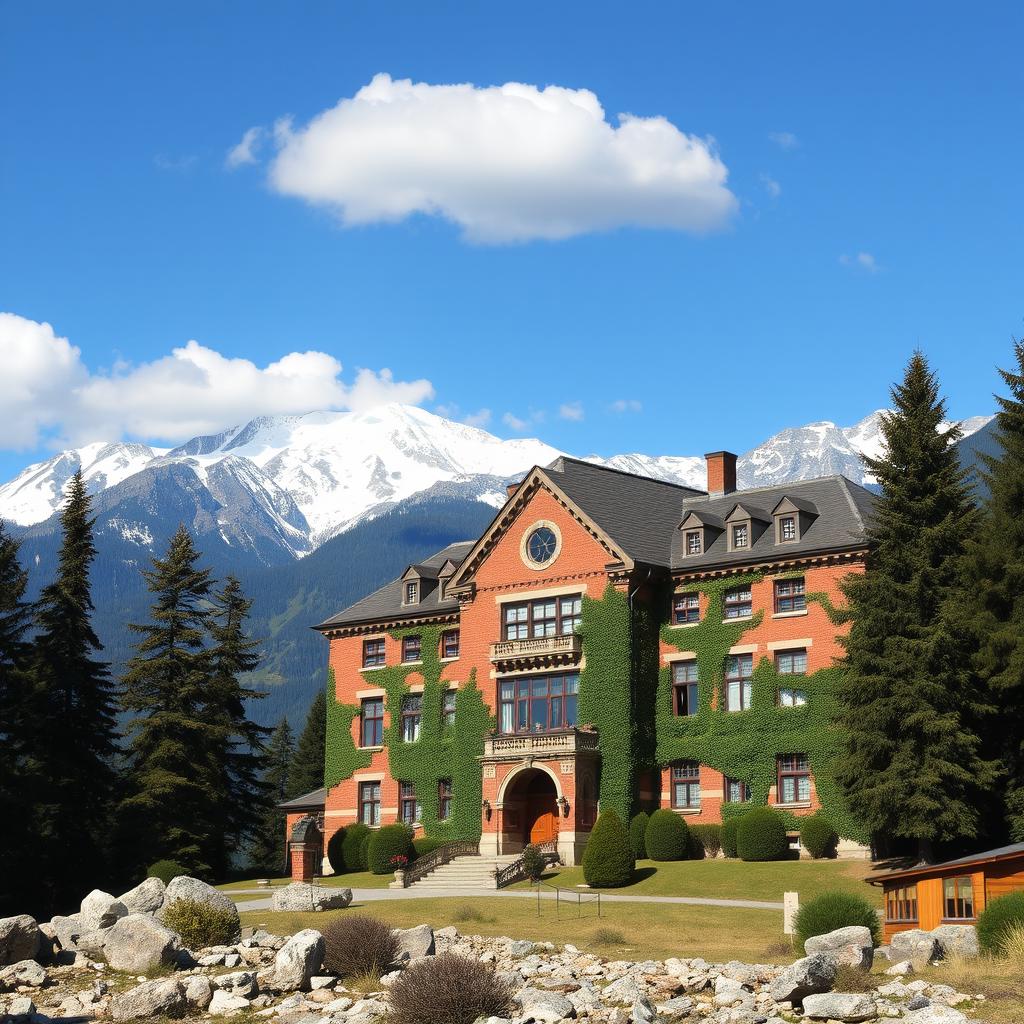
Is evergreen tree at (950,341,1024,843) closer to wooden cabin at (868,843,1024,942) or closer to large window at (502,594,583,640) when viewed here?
wooden cabin at (868,843,1024,942)

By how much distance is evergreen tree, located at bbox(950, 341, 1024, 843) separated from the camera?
156 feet

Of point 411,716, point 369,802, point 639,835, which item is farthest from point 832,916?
point 369,802

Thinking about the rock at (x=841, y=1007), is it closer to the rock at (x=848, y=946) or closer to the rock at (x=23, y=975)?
the rock at (x=848, y=946)

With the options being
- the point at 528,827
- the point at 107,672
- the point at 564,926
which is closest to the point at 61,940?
the point at 564,926

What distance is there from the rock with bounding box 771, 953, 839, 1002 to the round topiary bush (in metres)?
28.5

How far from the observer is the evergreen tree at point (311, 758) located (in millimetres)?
106562

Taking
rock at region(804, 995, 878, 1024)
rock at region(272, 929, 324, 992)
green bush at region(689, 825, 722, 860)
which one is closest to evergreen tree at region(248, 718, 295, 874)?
green bush at region(689, 825, 722, 860)

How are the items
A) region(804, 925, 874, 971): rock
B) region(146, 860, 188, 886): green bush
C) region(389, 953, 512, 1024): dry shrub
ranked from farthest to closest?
region(146, 860, 188, 886): green bush → region(804, 925, 874, 971): rock → region(389, 953, 512, 1024): dry shrub

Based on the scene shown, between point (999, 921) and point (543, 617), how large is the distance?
3391cm

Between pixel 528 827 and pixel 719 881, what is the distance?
1311 centimetres

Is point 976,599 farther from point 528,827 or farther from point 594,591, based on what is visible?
point 528,827

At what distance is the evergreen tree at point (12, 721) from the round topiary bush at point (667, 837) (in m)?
22.9

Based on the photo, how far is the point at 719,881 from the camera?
51.5 metres

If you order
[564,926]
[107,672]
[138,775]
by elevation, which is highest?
[107,672]
